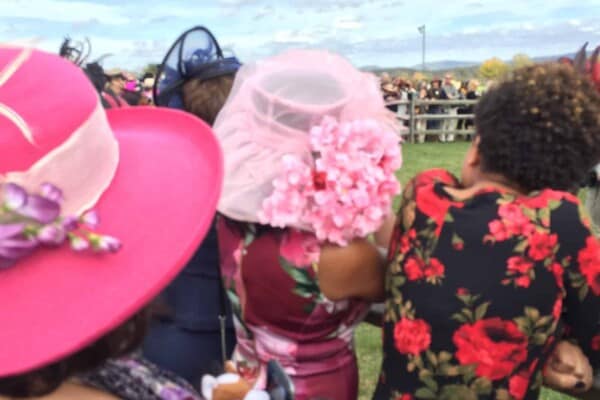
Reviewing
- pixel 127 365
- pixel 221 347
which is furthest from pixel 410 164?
pixel 127 365

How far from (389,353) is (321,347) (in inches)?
7.3

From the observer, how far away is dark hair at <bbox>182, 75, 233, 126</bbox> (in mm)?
2162

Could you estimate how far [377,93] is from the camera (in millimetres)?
1826

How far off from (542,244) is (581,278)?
120 mm

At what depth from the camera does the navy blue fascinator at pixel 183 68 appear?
7.32ft

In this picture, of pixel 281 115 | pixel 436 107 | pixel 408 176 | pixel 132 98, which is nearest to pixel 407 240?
pixel 281 115

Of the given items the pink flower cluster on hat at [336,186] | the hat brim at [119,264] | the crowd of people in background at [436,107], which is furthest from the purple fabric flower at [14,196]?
the crowd of people in background at [436,107]

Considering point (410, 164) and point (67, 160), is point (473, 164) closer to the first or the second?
point (67, 160)

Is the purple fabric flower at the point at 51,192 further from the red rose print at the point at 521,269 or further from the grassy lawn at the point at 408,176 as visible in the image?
Answer: the grassy lawn at the point at 408,176

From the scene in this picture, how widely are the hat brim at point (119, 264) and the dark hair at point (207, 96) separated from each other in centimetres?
88

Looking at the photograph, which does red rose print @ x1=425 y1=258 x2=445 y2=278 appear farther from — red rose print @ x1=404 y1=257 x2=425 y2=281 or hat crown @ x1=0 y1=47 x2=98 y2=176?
hat crown @ x1=0 y1=47 x2=98 y2=176

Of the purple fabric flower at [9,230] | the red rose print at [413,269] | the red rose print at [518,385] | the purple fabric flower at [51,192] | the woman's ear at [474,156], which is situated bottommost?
the red rose print at [518,385]

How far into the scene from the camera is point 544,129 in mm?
1581

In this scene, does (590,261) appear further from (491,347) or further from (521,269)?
(491,347)
